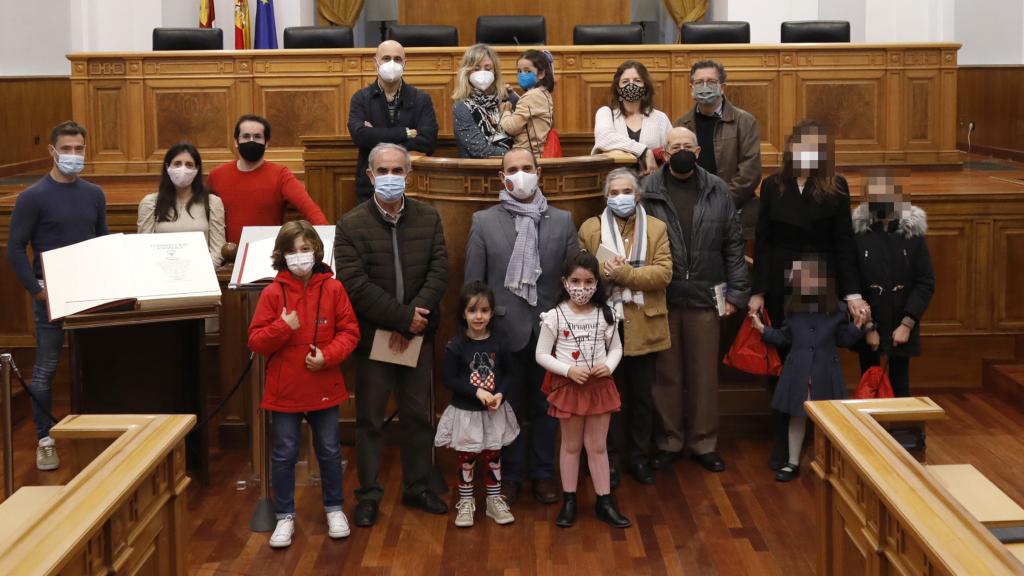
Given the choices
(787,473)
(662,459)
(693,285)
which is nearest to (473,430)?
(662,459)

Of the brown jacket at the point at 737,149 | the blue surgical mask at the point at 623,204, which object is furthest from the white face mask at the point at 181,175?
the brown jacket at the point at 737,149

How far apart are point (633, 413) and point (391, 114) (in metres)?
2.03

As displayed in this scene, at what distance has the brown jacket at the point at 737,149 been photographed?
6719 mm

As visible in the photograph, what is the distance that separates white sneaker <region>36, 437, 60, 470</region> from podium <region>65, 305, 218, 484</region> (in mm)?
500

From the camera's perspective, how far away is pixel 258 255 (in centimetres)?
574

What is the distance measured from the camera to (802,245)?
6.13 metres

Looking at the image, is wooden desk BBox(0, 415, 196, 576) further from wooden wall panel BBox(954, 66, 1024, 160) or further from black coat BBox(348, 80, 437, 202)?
wooden wall panel BBox(954, 66, 1024, 160)

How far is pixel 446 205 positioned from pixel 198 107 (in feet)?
17.1

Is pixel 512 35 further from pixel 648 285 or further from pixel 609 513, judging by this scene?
pixel 609 513

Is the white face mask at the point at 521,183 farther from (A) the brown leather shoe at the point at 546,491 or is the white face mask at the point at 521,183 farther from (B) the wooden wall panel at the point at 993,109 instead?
(B) the wooden wall panel at the point at 993,109

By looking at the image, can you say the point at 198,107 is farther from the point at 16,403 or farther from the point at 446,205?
the point at 446,205

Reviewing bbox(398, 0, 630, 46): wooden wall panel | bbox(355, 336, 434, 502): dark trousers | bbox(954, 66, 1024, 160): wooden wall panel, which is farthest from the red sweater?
bbox(398, 0, 630, 46): wooden wall panel

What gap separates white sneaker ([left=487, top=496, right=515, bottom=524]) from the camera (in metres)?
5.61

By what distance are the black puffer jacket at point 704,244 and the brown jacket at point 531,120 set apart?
0.61 metres
